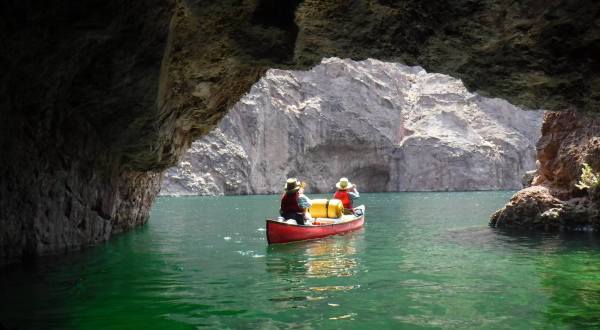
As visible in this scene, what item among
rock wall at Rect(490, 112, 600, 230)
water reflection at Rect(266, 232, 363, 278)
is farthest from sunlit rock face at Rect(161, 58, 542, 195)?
water reflection at Rect(266, 232, 363, 278)

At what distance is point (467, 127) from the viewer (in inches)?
3366

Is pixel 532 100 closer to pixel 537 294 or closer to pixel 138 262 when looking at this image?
pixel 537 294

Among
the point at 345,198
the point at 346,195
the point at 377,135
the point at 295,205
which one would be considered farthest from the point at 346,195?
the point at 377,135

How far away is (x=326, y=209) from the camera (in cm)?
1919

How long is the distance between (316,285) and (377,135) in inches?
2919

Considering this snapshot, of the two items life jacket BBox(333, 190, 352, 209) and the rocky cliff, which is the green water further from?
life jacket BBox(333, 190, 352, 209)

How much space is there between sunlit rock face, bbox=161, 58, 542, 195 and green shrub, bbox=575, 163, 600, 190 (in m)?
60.1

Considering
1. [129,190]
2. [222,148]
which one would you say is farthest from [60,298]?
[222,148]

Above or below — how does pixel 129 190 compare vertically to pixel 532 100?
below

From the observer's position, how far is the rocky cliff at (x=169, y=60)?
7707 millimetres

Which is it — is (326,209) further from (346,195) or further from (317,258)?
(317,258)

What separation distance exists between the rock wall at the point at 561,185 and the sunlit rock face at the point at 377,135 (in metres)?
57.4

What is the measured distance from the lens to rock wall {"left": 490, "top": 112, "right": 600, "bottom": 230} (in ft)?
56.4

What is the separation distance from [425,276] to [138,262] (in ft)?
22.0
